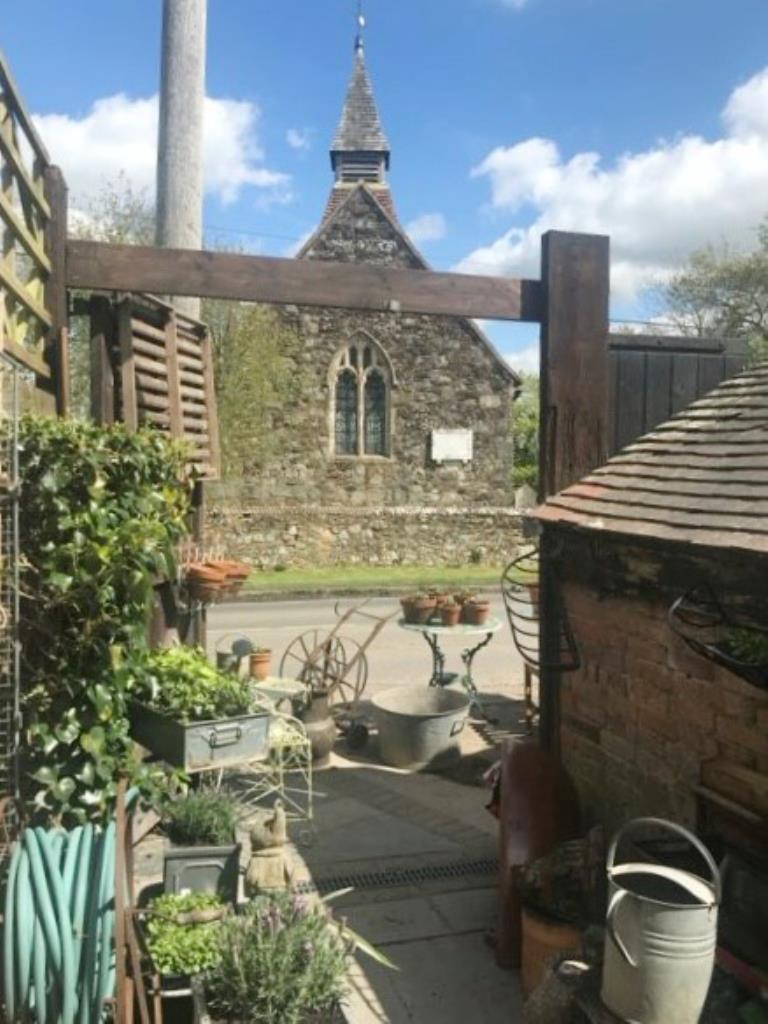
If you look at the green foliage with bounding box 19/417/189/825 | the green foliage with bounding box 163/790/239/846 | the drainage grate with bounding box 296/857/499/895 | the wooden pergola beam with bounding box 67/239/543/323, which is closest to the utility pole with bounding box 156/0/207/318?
the wooden pergola beam with bounding box 67/239/543/323

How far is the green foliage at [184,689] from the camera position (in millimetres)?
3969

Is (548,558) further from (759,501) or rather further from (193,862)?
(193,862)

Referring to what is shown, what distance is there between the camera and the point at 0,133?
11.6 feet

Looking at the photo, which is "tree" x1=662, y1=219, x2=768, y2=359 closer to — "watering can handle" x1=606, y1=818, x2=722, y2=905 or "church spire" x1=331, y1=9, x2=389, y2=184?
"church spire" x1=331, y1=9, x2=389, y2=184

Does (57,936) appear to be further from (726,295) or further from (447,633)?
(726,295)

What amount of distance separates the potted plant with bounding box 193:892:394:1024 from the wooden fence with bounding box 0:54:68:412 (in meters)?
2.49

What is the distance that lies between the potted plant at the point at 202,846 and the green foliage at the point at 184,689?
0.66 metres

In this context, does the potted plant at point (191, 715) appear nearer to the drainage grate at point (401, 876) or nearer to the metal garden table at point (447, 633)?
the drainage grate at point (401, 876)

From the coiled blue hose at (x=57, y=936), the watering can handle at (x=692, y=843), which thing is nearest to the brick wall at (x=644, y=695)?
the watering can handle at (x=692, y=843)

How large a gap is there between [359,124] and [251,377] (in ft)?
34.8

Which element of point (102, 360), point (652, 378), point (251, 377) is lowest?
point (102, 360)

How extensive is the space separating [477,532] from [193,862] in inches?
752

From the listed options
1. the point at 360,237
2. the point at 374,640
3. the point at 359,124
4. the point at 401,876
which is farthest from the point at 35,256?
the point at 359,124

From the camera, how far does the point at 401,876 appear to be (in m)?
5.43
